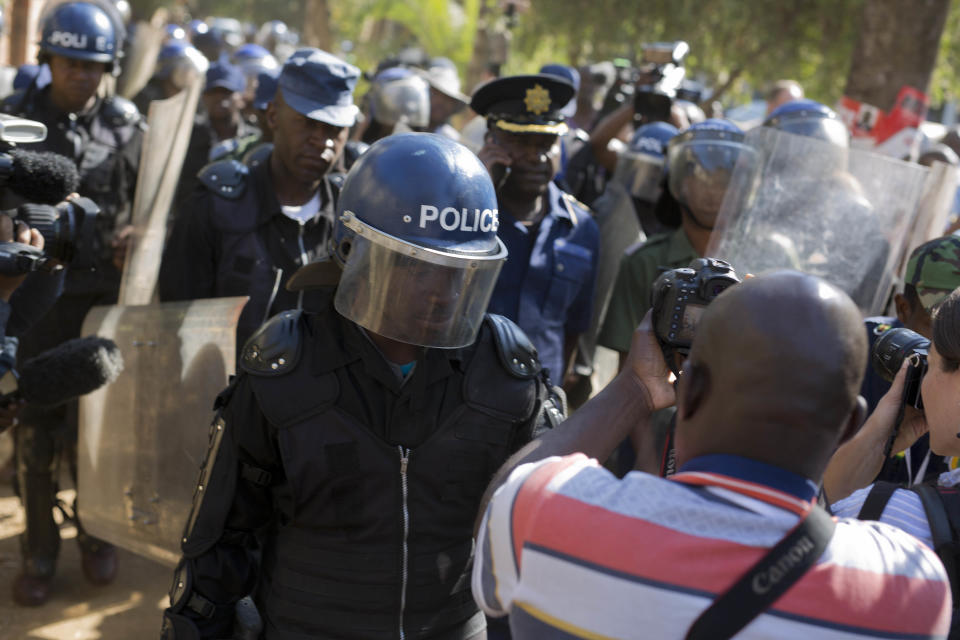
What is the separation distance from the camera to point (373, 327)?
230 cm

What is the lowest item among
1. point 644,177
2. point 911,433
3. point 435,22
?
point 435,22

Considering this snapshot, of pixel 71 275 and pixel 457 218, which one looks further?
pixel 71 275

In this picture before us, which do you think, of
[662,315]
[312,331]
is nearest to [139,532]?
[312,331]

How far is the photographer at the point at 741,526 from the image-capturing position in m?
1.32

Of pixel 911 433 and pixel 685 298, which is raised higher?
pixel 685 298

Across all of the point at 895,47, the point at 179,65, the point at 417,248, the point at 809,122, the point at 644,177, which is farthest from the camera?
the point at 895,47

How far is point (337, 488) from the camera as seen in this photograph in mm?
2262

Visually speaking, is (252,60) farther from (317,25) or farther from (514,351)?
(317,25)

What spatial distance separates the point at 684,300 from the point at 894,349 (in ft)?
3.06

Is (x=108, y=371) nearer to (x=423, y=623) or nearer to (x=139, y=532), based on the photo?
(x=139, y=532)

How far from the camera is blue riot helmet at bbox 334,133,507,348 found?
7.48ft

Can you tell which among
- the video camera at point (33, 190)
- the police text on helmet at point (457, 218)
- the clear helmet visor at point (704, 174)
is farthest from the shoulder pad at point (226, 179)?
the clear helmet visor at point (704, 174)

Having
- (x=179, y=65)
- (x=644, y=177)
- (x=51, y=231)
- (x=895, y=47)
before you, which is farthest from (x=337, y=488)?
(x=895, y=47)

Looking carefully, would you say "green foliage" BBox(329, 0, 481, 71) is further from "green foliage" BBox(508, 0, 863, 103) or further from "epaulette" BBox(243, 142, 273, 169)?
"epaulette" BBox(243, 142, 273, 169)
